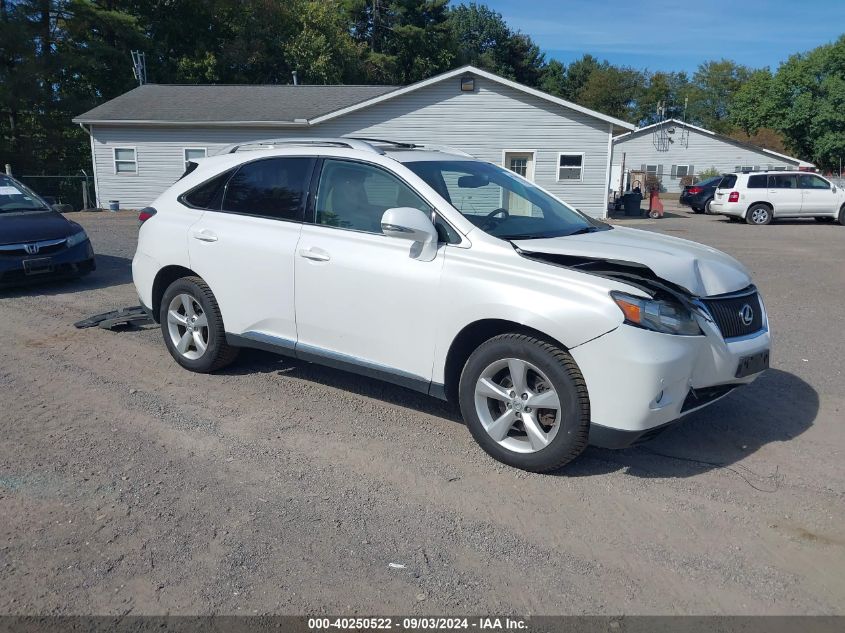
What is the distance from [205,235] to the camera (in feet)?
18.8

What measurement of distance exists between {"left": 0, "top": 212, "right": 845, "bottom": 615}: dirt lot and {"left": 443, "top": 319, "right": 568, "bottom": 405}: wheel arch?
0.45m

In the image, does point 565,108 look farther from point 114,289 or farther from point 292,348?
point 292,348

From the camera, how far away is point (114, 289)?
9695mm

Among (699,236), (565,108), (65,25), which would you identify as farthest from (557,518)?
(65,25)

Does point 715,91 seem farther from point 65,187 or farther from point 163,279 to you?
point 163,279

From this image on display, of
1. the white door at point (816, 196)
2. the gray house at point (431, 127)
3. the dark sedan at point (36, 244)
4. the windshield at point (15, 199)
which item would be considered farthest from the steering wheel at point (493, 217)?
the white door at point (816, 196)

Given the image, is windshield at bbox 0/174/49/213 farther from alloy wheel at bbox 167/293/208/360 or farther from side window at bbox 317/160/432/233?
side window at bbox 317/160/432/233

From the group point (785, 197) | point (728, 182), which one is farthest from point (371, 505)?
point (728, 182)

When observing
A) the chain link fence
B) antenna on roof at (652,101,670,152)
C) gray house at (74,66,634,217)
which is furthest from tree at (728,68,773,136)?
the chain link fence

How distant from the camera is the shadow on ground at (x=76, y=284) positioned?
9.39 metres

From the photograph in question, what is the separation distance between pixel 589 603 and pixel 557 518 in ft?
2.33

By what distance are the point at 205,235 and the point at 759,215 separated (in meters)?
23.0

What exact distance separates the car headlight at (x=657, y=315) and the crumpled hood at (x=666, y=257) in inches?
7.5

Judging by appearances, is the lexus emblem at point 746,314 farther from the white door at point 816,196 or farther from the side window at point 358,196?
the white door at point 816,196
